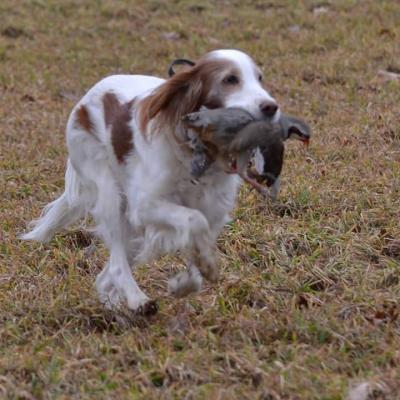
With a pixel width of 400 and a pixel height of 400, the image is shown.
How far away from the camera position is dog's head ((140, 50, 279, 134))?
3.99 meters

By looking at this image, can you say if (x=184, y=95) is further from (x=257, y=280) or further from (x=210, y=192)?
(x=257, y=280)

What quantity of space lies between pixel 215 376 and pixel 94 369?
1.49ft

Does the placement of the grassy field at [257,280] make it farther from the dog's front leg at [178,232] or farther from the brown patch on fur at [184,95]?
the brown patch on fur at [184,95]

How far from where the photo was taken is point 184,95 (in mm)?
4125

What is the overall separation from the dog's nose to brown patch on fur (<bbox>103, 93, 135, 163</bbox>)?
0.73 meters

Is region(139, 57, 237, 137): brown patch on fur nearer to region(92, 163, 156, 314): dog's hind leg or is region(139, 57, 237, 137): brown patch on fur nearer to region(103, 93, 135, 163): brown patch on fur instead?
region(103, 93, 135, 163): brown patch on fur

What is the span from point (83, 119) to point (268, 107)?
1.15 meters

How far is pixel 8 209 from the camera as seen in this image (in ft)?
19.4

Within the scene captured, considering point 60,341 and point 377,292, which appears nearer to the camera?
point 60,341

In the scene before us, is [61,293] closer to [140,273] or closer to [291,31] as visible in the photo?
[140,273]

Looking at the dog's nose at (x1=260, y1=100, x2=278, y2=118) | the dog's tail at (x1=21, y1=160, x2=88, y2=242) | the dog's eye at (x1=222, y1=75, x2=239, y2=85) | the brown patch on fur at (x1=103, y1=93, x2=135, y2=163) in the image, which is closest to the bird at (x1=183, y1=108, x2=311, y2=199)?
the dog's nose at (x1=260, y1=100, x2=278, y2=118)

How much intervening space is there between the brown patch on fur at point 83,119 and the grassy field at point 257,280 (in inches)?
27.9

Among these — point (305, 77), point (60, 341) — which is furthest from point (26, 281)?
point (305, 77)

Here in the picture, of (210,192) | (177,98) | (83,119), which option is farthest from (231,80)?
(83,119)
